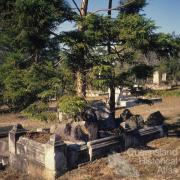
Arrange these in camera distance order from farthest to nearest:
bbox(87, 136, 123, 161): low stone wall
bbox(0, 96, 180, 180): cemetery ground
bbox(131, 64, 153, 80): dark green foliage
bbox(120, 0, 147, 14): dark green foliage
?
bbox(120, 0, 147, 14): dark green foliage → bbox(131, 64, 153, 80): dark green foliage → bbox(87, 136, 123, 161): low stone wall → bbox(0, 96, 180, 180): cemetery ground

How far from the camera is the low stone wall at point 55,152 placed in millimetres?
9742

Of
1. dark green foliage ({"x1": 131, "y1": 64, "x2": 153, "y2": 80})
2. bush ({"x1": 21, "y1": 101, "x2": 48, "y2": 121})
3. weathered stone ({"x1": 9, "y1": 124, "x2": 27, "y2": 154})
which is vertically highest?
dark green foliage ({"x1": 131, "y1": 64, "x2": 153, "y2": 80})

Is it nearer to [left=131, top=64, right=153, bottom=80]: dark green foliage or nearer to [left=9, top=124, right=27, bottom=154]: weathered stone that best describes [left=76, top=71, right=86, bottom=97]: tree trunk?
[left=9, top=124, right=27, bottom=154]: weathered stone

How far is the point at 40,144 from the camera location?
33.5 ft

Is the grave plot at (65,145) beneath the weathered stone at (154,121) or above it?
beneath

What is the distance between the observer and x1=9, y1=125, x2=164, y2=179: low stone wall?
32.0 feet

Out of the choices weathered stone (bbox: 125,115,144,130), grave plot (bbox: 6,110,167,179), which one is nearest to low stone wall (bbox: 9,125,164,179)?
grave plot (bbox: 6,110,167,179)

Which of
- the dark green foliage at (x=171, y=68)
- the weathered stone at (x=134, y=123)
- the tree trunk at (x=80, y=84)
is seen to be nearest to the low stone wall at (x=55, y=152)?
the weathered stone at (x=134, y=123)

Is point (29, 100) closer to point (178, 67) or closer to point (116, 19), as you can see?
point (116, 19)

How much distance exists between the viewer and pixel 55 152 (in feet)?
31.6

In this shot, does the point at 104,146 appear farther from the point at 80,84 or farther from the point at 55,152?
the point at 80,84

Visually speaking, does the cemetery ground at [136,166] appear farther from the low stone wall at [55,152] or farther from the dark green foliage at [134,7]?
the dark green foliage at [134,7]

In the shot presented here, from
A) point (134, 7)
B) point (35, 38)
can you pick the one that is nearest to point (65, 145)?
point (35, 38)

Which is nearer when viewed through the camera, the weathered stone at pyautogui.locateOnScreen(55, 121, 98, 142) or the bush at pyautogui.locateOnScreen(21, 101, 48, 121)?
the bush at pyautogui.locateOnScreen(21, 101, 48, 121)
